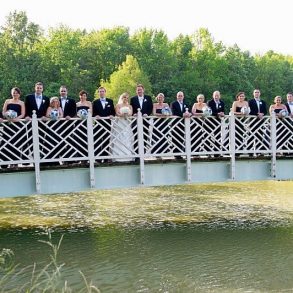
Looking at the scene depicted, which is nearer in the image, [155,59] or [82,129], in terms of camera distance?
[82,129]

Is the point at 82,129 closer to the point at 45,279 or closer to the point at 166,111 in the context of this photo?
the point at 166,111

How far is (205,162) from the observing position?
12.0 metres

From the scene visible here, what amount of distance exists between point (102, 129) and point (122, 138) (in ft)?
1.56

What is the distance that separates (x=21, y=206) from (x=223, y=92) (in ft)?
127

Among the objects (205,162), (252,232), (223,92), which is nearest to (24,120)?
(205,162)

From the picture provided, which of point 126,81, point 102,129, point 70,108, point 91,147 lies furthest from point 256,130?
point 126,81

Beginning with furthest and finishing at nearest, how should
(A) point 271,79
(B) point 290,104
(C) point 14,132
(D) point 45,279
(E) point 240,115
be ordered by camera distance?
1. (A) point 271,79
2. (B) point 290,104
3. (E) point 240,115
4. (C) point 14,132
5. (D) point 45,279

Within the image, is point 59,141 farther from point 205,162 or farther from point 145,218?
point 145,218

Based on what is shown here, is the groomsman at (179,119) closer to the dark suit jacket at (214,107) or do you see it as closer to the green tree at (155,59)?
the dark suit jacket at (214,107)

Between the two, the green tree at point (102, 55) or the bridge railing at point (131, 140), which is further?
the green tree at point (102, 55)

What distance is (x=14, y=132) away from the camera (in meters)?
10.3

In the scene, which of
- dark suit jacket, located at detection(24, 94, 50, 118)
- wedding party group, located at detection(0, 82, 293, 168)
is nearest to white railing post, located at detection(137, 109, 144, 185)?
A: wedding party group, located at detection(0, 82, 293, 168)

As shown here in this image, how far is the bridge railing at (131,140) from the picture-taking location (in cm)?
1050

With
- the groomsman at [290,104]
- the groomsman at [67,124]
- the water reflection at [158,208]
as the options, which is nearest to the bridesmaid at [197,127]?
the groomsman at [290,104]
